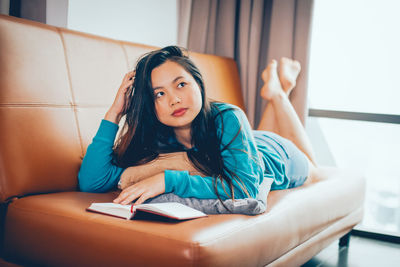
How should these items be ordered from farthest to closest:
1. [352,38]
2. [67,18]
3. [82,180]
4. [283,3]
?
[352,38], [283,3], [67,18], [82,180]

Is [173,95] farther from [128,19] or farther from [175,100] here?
[128,19]

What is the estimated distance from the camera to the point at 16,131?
1.37 meters

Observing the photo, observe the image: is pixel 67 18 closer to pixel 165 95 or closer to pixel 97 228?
pixel 165 95

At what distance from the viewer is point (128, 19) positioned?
2422mm

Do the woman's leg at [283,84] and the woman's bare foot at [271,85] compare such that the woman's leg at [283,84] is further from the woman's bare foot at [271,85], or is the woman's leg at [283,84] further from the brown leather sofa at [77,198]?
the brown leather sofa at [77,198]

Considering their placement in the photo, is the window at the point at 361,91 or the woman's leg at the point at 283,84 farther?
the window at the point at 361,91

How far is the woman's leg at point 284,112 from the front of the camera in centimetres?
229

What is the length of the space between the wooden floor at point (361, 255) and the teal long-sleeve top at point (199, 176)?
78cm

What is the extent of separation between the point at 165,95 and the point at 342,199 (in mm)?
1007

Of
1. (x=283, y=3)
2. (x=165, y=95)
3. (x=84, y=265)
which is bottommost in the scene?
(x=84, y=265)

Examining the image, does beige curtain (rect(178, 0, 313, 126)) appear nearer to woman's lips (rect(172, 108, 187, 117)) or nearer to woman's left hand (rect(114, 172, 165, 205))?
woman's lips (rect(172, 108, 187, 117))

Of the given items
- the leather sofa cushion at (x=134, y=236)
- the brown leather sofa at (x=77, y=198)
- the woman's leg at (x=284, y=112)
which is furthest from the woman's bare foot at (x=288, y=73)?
the leather sofa cushion at (x=134, y=236)

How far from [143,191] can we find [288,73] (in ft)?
4.70

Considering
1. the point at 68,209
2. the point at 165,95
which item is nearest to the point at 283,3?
the point at 165,95
